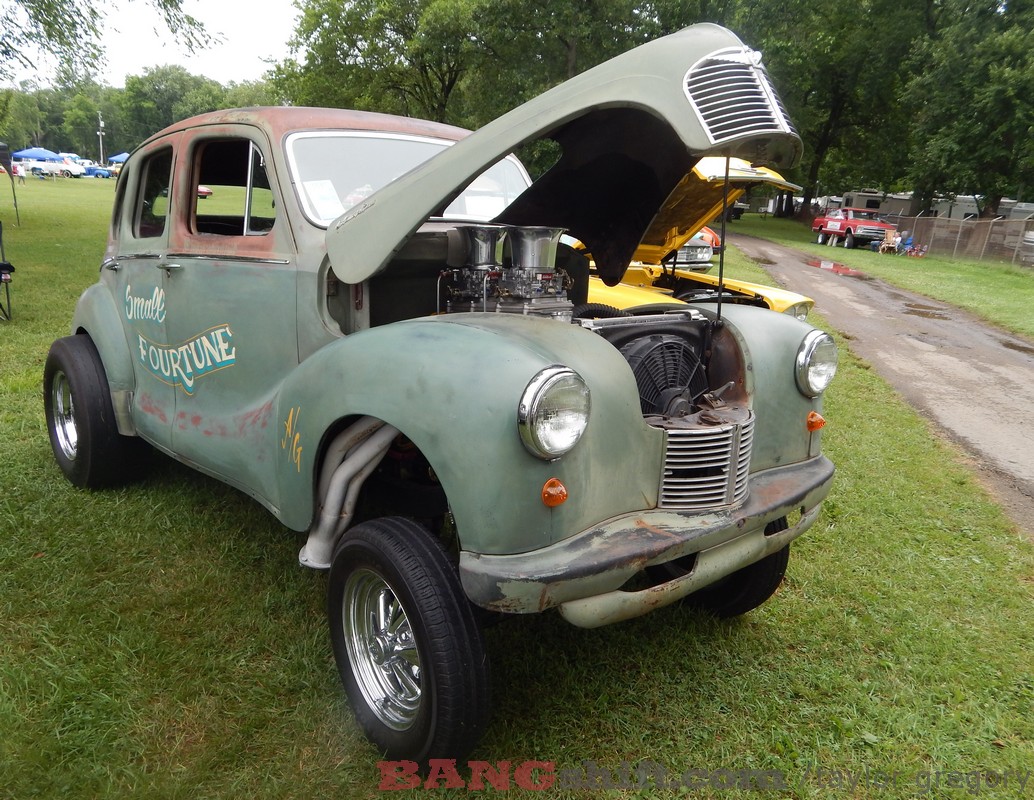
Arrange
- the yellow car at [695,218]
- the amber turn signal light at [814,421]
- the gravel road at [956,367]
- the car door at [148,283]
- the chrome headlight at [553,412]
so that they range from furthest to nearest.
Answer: the gravel road at [956,367] → the car door at [148,283] → the yellow car at [695,218] → the amber turn signal light at [814,421] → the chrome headlight at [553,412]

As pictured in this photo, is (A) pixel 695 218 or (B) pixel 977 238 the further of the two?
(B) pixel 977 238

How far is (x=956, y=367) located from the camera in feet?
28.7

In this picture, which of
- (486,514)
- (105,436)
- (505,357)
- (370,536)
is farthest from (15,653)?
(505,357)

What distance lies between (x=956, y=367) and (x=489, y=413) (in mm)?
8576

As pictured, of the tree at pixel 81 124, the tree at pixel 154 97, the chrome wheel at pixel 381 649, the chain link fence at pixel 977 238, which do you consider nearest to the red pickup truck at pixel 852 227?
the chain link fence at pixel 977 238

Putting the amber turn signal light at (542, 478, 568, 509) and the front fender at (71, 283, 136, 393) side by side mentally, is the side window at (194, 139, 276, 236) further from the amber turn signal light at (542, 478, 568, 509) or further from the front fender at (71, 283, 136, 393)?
the amber turn signal light at (542, 478, 568, 509)

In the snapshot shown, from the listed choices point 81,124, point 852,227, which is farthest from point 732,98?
point 81,124

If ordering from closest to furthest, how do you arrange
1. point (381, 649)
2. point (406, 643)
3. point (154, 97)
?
point (406, 643) < point (381, 649) < point (154, 97)

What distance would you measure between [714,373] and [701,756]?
4.53ft

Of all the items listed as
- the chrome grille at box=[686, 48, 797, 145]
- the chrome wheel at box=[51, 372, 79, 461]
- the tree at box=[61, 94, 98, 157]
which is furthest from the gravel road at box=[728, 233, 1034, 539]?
the tree at box=[61, 94, 98, 157]

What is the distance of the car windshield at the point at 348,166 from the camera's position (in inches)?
118

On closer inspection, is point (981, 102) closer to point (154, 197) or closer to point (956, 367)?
point (956, 367)

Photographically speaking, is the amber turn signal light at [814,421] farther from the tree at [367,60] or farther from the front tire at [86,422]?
the tree at [367,60]

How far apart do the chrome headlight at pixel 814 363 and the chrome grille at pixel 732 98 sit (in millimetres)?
1038
